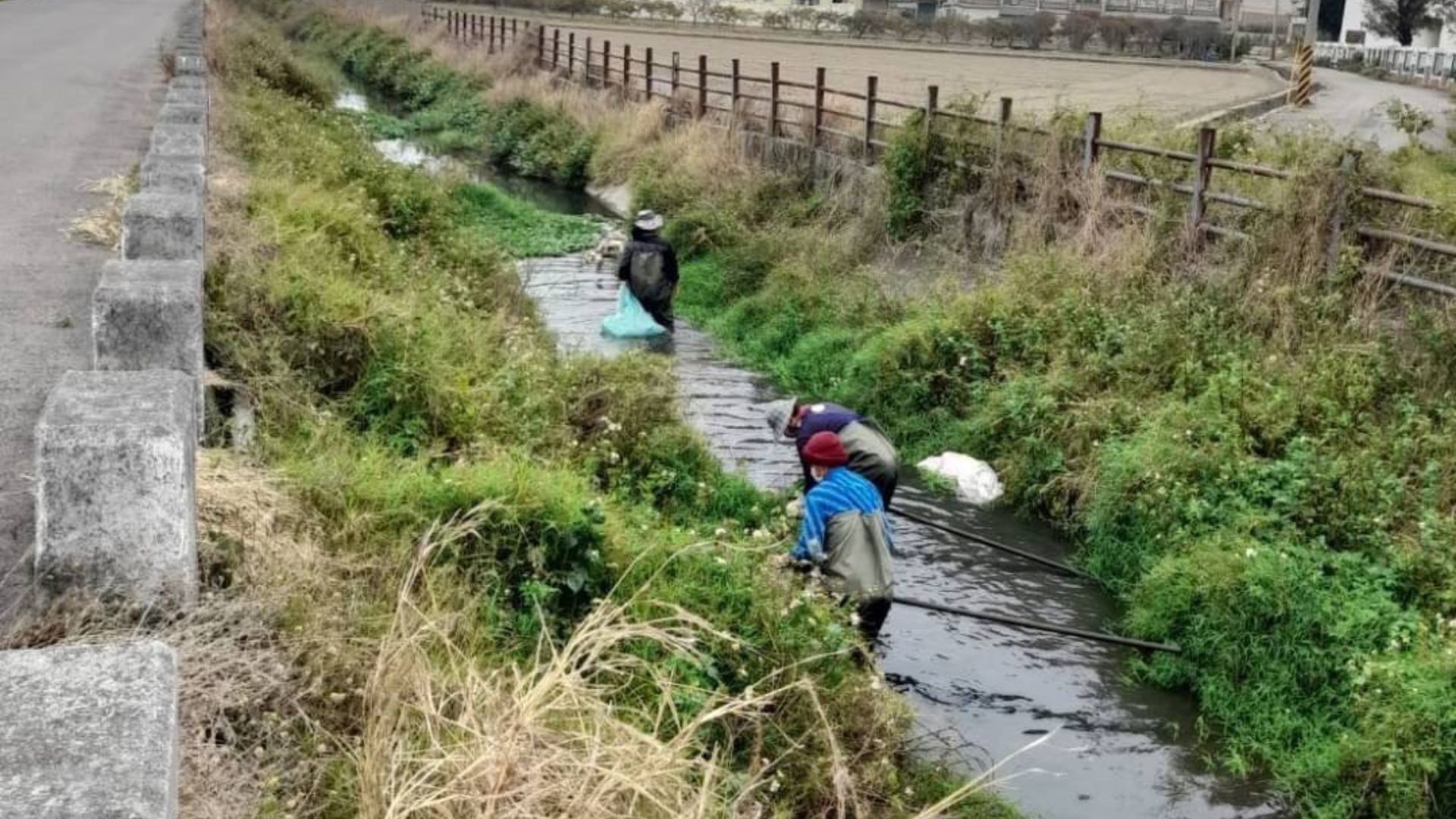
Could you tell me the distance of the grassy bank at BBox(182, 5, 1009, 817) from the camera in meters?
4.16

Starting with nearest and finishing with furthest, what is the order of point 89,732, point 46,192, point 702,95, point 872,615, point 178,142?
1. point 89,732
2. point 872,615
3. point 178,142
4. point 46,192
5. point 702,95

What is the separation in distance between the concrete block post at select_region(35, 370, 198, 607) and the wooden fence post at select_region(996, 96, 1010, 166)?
11.7 meters

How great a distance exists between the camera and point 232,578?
4.67m

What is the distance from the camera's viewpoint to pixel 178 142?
959 centimetres

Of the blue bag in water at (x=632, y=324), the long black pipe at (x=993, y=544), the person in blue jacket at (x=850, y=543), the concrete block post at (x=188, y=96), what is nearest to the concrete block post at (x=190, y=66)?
the concrete block post at (x=188, y=96)

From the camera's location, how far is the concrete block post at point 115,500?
3969mm

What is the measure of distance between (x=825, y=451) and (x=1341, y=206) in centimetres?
552

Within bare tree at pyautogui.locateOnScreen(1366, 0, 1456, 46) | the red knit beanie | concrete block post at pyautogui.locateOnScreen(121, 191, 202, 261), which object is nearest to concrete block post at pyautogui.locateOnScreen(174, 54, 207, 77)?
concrete block post at pyautogui.locateOnScreen(121, 191, 202, 261)

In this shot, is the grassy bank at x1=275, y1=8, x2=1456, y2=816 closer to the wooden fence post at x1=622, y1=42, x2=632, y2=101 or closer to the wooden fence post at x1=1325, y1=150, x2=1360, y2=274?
the wooden fence post at x1=1325, y1=150, x2=1360, y2=274

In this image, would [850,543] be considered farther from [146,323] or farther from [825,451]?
[146,323]

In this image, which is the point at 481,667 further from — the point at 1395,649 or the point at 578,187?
the point at 578,187

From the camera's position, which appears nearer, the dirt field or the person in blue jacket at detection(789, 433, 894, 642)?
the person in blue jacket at detection(789, 433, 894, 642)

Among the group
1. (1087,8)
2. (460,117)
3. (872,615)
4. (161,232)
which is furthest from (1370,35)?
(161,232)

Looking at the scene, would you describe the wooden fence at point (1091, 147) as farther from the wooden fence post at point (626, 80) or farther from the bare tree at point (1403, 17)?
the bare tree at point (1403, 17)
